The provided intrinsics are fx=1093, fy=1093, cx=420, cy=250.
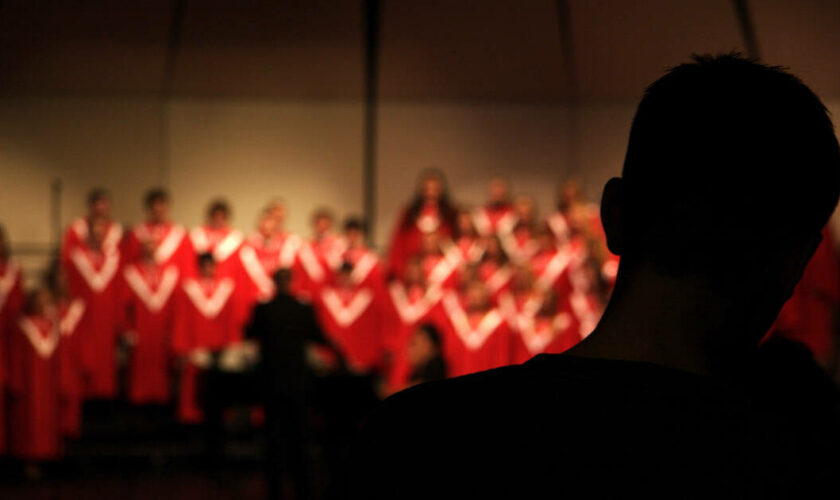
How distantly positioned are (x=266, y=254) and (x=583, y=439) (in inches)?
376

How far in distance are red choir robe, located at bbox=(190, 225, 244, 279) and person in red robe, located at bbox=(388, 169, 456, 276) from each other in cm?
152

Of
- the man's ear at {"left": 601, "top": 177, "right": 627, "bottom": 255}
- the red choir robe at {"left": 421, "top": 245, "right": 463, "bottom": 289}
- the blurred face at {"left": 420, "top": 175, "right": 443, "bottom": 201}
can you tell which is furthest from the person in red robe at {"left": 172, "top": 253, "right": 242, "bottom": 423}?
the man's ear at {"left": 601, "top": 177, "right": 627, "bottom": 255}

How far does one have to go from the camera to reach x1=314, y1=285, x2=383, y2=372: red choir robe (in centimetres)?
1018

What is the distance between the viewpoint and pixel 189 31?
10.5 metres

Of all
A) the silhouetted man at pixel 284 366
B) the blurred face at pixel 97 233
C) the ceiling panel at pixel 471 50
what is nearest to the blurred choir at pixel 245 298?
the blurred face at pixel 97 233

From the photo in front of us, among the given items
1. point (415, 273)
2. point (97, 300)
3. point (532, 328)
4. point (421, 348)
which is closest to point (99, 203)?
point (97, 300)

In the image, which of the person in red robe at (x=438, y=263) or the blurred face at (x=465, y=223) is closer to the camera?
the person in red robe at (x=438, y=263)

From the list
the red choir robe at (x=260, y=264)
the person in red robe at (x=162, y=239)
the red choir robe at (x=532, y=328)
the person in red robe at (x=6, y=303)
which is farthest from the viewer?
the red choir robe at (x=260, y=264)

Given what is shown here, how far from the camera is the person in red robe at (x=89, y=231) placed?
9805mm

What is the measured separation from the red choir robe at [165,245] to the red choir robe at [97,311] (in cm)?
17

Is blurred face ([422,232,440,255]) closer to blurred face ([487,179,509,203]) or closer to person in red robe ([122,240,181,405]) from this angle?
blurred face ([487,179,509,203])

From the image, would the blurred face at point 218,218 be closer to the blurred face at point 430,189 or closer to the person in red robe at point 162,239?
the person in red robe at point 162,239

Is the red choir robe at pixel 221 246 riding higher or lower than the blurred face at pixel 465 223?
lower

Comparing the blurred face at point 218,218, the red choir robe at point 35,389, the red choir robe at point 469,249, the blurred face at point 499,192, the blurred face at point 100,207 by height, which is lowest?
the red choir robe at point 35,389
